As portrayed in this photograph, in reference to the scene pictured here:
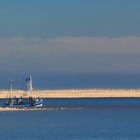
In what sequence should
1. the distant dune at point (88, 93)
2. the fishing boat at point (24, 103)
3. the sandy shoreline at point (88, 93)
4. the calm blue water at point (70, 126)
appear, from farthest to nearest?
the distant dune at point (88, 93) < the sandy shoreline at point (88, 93) < the fishing boat at point (24, 103) < the calm blue water at point (70, 126)

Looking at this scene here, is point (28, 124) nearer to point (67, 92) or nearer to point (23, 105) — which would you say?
point (23, 105)

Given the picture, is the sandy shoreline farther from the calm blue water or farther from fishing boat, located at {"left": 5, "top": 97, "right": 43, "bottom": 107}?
the calm blue water

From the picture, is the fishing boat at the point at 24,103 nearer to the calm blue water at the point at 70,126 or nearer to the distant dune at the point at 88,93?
the calm blue water at the point at 70,126

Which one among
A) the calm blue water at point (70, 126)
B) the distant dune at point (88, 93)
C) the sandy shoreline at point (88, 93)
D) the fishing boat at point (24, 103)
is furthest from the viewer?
the distant dune at point (88, 93)

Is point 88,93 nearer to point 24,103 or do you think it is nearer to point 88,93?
point 88,93

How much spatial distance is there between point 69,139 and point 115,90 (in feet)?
355

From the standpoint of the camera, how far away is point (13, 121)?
273 ft

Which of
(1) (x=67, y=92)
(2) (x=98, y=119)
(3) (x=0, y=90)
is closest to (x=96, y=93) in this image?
(1) (x=67, y=92)

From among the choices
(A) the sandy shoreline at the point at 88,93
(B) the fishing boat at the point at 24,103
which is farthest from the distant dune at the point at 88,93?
(B) the fishing boat at the point at 24,103

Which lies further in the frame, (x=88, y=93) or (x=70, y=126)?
(x=88, y=93)

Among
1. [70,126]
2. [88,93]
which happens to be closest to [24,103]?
[70,126]

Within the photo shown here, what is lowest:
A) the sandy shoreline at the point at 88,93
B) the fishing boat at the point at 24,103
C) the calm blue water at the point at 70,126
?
the calm blue water at the point at 70,126

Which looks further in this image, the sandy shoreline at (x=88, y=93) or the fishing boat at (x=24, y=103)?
the sandy shoreline at (x=88, y=93)

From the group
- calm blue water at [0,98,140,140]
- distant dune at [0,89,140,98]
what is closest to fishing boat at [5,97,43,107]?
calm blue water at [0,98,140,140]
